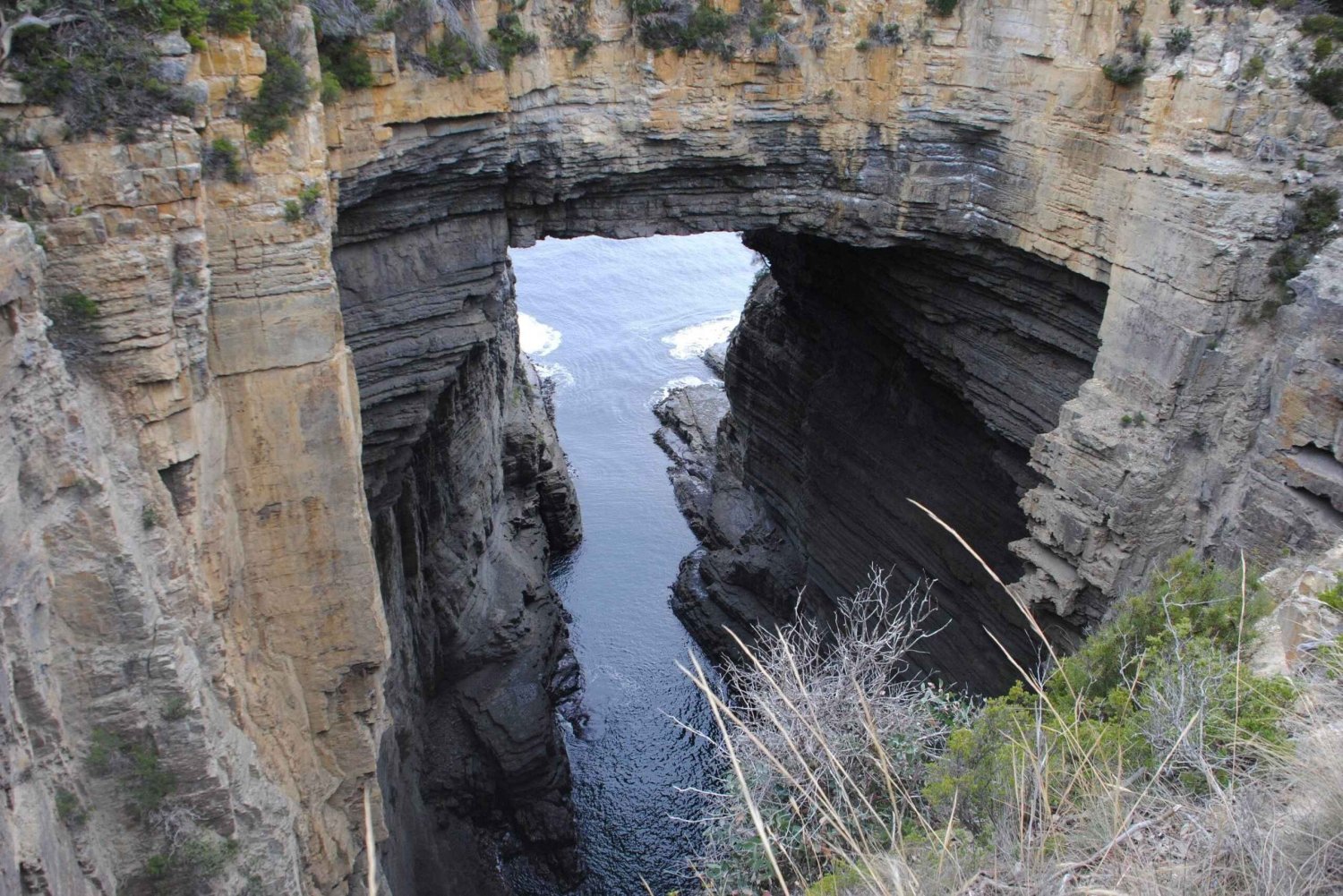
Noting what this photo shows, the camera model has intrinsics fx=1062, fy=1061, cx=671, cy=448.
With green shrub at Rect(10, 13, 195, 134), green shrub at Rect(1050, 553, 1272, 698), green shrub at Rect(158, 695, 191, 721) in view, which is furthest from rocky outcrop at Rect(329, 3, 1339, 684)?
green shrub at Rect(158, 695, 191, 721)

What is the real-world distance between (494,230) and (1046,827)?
9.25m

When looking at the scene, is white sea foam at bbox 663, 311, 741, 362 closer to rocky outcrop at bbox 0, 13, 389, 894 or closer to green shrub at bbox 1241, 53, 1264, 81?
green shrub at bbox 1241, 53, 1264, 81

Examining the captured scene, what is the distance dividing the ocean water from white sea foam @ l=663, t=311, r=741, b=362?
0.26 feet

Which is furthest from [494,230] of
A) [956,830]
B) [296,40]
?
[956,830]

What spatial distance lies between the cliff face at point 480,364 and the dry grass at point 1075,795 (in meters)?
3.37

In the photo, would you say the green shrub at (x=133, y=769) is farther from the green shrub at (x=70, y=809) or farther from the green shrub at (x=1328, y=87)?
the green shrub at (x=1328, y=87)

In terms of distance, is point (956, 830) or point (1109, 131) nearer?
point (956, 830)

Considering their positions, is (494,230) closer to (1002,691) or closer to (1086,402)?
(1086,402)

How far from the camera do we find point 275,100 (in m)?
7.92

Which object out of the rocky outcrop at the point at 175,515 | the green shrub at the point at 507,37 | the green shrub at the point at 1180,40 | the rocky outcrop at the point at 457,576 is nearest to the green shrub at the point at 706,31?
the green shrub at the point at 507,37

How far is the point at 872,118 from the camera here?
41.5 ft

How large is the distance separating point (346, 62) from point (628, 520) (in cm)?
1658

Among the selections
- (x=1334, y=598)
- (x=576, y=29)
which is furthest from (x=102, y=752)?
(x=576, y=29)

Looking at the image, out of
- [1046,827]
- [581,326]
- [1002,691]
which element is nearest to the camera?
[1046,827]
